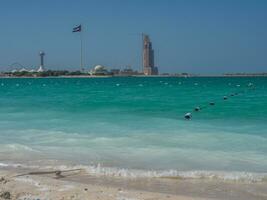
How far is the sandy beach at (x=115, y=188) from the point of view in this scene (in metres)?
6.39

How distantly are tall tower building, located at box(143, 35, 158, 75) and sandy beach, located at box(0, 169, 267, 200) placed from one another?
18617 centimetres

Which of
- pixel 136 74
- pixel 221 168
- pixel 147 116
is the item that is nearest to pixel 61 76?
pixel 136 74

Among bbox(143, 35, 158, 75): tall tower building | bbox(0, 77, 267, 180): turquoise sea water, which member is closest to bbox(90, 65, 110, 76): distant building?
bbox(143, 35, 158, 75): tall tower building

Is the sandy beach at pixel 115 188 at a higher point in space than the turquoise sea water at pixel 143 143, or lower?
higher

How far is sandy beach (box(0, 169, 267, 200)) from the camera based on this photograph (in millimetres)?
6391

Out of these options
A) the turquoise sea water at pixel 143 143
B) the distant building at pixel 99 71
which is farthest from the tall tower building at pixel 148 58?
the turquoise sea water at pixel 143 143

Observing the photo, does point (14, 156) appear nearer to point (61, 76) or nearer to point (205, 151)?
point (205, 151)

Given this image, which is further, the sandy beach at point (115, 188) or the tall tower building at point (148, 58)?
the tall tower building at point (148, 58)

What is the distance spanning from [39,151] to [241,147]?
4597 mm

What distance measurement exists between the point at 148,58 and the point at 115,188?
615 ft

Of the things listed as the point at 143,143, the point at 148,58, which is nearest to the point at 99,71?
the point at 148,58

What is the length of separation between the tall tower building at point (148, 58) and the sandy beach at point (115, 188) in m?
186

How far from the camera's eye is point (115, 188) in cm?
692

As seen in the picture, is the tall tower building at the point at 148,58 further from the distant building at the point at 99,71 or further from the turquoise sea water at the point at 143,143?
the turquoise sea water at the point at 143,143
